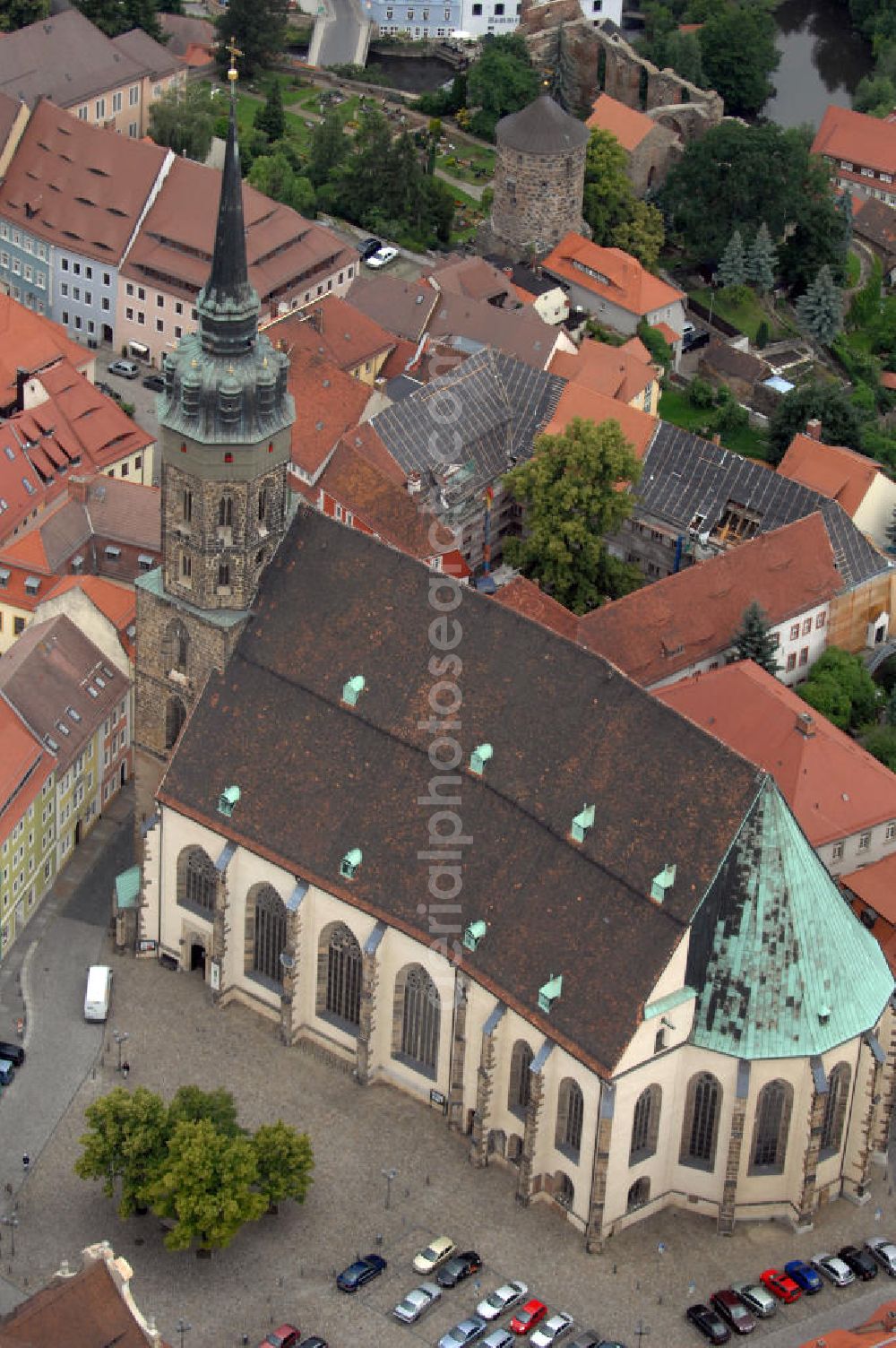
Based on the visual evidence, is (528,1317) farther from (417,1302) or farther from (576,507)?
(576,507)

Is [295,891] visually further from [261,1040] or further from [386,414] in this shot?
[386,414]

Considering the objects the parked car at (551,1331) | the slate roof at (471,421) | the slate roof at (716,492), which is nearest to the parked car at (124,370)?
the slate roof at (471,421)

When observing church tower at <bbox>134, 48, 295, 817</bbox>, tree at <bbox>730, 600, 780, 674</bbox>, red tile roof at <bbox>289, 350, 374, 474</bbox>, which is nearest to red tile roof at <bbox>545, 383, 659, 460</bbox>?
red tile roof at <bbox>289, 350, 374, 474</bbox>

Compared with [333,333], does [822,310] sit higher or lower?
lower

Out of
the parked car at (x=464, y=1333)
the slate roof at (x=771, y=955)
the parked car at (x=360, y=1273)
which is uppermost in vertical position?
the slate roof at (x=771, y=955)

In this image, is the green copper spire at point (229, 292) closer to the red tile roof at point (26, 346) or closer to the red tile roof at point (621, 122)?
the red tile roof at point (26, 346)

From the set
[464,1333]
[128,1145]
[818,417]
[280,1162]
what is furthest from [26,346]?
[464,1333]
